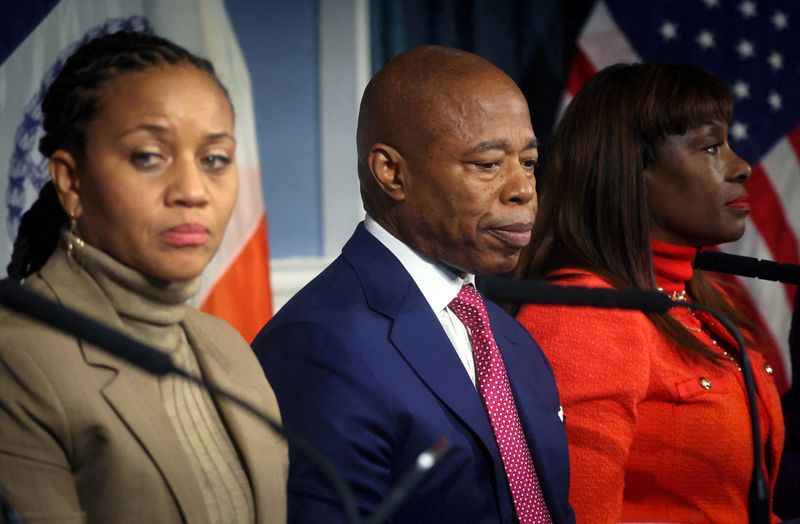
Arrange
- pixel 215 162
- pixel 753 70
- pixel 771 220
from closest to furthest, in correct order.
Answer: pixel 215 162 → pixel 753 70 → pixel 771 220

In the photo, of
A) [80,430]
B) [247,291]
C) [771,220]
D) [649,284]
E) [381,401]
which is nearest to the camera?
[80,430]

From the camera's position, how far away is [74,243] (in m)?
1.30

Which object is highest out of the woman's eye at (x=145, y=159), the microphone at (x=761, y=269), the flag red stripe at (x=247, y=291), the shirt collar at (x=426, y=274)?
the woman's eye at (x=145, y=159)

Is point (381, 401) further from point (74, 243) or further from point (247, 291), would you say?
point (247, 291)

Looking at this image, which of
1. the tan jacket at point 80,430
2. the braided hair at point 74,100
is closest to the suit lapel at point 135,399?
the tan jacket at point 80,430

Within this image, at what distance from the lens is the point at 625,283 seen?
7.09 ft

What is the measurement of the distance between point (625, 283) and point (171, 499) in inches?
44.0

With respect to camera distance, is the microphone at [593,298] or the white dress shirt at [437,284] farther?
the white dress shirt at [437,284]

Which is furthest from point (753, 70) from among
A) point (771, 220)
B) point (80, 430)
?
point (80, 430)

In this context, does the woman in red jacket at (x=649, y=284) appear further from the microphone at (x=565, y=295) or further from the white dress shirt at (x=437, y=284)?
the microphone at (x=565, y=295)

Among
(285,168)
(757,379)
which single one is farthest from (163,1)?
(757,379)

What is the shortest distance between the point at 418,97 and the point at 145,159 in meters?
0.57

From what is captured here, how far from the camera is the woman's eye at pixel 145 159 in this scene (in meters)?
1.27

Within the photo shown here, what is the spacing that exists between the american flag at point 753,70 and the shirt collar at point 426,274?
1.85 m
